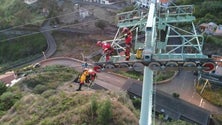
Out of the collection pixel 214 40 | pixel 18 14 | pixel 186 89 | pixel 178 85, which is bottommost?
pixel 186 89

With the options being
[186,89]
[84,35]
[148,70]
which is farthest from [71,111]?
[84,35]

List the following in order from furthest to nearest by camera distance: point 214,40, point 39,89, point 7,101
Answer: point 214,40, point 39,89, point 7,101

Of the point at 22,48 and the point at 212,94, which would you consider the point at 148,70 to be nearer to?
the point at 212,94

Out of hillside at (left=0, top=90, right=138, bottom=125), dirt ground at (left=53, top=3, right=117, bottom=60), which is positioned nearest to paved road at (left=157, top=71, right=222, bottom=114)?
hillside at (left=0, top=90, right=138, bottom=125)

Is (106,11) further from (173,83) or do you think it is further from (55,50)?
(173,83)

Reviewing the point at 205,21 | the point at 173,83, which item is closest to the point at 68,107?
the point at 173,83

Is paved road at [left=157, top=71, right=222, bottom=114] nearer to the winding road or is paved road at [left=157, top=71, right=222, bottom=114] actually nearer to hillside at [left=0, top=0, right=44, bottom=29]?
the winding road
